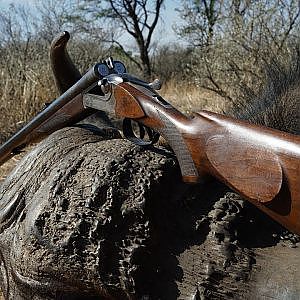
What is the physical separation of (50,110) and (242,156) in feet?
3.16

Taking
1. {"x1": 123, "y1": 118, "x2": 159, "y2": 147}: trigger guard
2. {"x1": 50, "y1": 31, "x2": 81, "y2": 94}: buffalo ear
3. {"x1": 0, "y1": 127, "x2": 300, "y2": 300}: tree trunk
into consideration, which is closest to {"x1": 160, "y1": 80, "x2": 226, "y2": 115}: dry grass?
{"x1": 50, "y1": 31, "x2": 81, "y2": 94}: buffalo ear

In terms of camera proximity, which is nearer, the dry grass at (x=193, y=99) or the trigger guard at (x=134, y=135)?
the trigger guard at (x=134, y=135)

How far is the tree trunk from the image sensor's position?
1243 mm

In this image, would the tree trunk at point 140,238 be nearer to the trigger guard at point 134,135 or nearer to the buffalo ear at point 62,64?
the trigger guard at point 134,135

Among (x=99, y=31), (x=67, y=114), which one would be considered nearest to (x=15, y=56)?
(x=67, y=114)

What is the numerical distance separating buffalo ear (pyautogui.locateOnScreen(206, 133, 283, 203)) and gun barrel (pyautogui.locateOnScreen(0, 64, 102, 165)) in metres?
0.59

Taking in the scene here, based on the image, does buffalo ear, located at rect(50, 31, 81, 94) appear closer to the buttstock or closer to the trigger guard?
the trigger guard

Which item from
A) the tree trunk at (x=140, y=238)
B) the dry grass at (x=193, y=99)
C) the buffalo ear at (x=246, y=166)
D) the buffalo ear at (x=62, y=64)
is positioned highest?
the buffalo ear at (x=62, y=64)

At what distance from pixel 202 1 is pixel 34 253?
791 inches

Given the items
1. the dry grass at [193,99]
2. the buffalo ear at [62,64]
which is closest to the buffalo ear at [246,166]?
the buffalo ear at [62,64]

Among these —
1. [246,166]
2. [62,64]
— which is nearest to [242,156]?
[246,166]

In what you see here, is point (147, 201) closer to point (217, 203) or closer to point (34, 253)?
point (217, 203)

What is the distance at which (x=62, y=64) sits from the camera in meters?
1.95

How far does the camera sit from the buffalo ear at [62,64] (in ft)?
6.19
